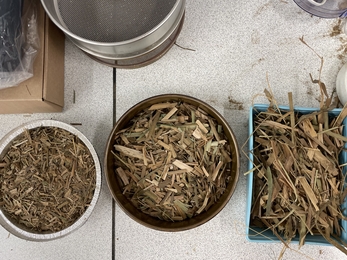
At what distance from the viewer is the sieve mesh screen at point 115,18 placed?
792mm

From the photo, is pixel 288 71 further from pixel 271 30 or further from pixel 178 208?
pixel 178 208

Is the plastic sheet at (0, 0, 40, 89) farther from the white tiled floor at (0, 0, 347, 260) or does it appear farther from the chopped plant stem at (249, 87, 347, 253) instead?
the chopped plant stem at (249, 87, 347, 253)

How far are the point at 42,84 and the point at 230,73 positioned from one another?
0.49m

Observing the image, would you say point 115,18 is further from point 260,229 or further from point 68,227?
point 260,229

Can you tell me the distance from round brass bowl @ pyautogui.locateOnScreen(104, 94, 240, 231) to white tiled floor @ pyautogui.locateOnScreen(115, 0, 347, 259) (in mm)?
89

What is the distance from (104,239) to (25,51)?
516 millimetres

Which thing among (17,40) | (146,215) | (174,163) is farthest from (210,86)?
(17,40)

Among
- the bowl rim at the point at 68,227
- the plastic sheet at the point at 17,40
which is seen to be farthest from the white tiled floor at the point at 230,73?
the plastic sheet at the point at 17,40

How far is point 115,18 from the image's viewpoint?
800mm

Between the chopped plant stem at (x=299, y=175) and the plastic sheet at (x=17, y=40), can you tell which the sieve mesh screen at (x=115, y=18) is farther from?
the chopped plant stem at (x=299, y=175)

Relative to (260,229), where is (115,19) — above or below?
above

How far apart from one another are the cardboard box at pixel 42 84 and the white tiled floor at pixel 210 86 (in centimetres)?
5

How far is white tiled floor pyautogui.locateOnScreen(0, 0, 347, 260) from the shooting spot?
864 mm

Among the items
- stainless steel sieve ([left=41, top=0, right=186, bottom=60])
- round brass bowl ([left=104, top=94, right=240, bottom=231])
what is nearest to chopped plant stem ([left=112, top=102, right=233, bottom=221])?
round brass bowl ([left=104, top=94, right=240, bottom=231])
